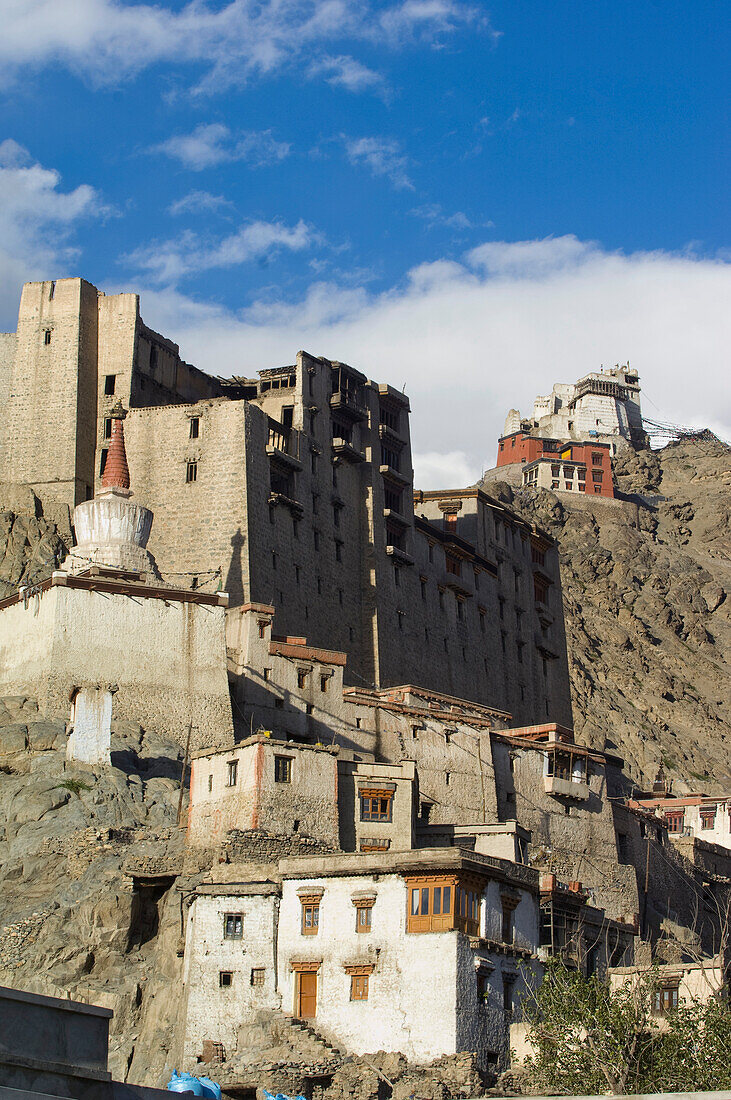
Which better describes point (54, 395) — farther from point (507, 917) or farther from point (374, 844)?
point (507, 917)

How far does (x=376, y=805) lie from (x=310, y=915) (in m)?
6.92

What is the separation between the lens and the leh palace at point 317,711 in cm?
3647

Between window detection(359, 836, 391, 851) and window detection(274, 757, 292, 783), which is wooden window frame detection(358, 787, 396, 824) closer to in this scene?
window detection(359, 836, 391, 851)

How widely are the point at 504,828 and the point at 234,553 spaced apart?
20028 millimetres

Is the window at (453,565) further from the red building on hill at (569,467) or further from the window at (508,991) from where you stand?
the red building on hill at (569,467)

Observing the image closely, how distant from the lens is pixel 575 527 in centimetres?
11925

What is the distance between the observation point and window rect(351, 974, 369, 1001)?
3609cm

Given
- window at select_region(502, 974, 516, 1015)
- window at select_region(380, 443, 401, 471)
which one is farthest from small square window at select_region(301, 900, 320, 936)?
window at select_region(380, 443, 401, 471)

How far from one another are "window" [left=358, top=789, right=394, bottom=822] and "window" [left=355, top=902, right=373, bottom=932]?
6358 mm

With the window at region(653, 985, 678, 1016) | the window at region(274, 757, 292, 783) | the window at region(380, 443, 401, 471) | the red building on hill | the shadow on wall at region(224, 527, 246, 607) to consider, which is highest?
the red building on hill

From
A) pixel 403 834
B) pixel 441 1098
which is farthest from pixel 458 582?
pixel 441 1098

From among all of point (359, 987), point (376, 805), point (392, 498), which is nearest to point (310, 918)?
point (359, 987)

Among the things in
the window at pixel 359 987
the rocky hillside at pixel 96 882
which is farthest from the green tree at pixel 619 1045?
the rocky hillside at pixel 96 882

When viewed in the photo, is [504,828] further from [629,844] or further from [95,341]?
[95,341]
